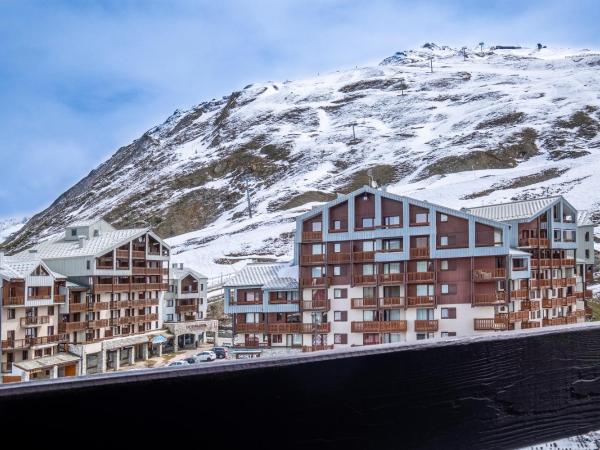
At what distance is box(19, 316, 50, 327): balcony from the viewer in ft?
180

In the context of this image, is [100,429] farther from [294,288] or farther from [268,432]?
[294,288]

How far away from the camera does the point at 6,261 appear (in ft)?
189

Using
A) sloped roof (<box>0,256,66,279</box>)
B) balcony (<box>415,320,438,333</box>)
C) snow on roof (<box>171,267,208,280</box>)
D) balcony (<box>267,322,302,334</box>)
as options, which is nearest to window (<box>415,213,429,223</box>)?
balcony (<box>415,320,438,333</box>)

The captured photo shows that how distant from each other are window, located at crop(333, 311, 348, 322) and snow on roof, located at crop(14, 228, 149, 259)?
2574cm

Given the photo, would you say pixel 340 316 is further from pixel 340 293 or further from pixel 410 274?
pixel 410 274

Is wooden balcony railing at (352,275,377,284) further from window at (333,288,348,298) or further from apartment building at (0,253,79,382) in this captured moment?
apartment building at (0,253,79,382)

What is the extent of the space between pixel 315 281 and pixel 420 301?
33.4 ft

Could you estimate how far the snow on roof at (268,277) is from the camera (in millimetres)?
60559

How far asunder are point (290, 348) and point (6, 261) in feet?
91.0

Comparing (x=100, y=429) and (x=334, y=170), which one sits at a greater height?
(x=334, y=170)

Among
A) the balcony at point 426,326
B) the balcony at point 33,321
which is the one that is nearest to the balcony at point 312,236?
the balcony at point 426,326

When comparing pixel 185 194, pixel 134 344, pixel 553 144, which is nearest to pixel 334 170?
pixel 185 194

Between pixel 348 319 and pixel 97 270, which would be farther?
pixel 97 270

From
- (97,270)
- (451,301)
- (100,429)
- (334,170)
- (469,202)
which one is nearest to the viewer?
(100,429)
